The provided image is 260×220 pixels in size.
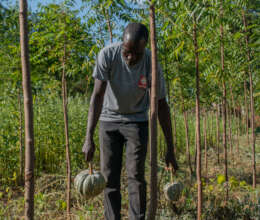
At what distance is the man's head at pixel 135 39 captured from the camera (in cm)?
196

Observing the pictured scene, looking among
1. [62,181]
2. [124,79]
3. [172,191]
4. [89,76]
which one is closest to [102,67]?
[124,79]

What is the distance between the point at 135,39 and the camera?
196cm

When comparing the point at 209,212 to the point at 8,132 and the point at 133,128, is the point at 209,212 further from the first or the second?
the point at 8,132

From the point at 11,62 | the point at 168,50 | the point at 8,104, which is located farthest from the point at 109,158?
the point at 8,104

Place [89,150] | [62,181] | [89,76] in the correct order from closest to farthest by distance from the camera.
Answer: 1. [89,150]
2. [89,76]
3. [62,181]

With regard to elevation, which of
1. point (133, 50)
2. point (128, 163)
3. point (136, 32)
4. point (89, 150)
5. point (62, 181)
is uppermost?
point (136, 32)

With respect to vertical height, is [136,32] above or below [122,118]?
above

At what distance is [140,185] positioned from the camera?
7.67 ft

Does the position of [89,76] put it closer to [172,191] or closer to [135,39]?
[135,39]

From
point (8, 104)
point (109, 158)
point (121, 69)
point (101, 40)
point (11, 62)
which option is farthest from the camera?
point (8, 104)

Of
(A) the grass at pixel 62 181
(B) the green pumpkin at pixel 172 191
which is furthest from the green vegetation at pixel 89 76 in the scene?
(B) the green pumpkin at pixel 172 191

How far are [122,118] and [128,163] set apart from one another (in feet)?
1.30

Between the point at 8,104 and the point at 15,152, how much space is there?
0.91 meters

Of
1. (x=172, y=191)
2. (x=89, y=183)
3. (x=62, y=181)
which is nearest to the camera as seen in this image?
(x=89, y=183)
